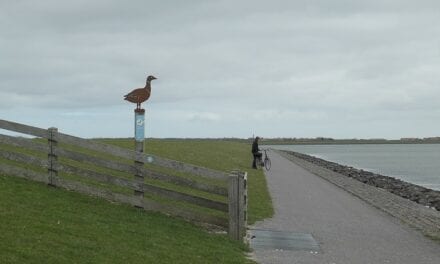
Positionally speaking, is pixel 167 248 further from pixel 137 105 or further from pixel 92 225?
pixel 137 105

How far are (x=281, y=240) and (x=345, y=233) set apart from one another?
7.88 feet

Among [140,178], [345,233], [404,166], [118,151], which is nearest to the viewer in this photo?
[118,151]

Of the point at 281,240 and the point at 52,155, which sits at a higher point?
the point at 52,155

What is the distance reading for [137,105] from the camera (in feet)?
41.2

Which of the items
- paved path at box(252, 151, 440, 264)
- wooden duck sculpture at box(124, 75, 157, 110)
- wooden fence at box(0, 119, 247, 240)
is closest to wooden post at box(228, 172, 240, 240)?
wooden fence at box(0, 119, 247, 240)

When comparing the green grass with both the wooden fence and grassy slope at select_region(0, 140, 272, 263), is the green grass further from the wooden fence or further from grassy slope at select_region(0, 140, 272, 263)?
the wooden fence

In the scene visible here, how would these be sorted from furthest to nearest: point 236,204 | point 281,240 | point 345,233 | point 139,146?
point 345,233
point 139,146
point 281,240
point 236,204

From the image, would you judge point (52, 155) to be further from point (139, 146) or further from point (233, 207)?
point (233, 207)

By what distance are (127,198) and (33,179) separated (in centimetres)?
207

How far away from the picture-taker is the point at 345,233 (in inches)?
535

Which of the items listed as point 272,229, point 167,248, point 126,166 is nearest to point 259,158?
point 272,229

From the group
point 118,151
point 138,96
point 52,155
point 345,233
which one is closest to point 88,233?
point 118,151

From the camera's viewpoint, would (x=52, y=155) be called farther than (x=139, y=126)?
No

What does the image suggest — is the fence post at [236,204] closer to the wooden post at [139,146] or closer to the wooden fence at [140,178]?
the wooden fence at [140,178]
